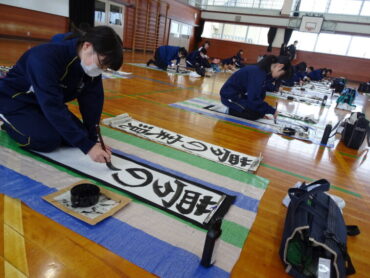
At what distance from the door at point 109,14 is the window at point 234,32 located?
24.1 feet

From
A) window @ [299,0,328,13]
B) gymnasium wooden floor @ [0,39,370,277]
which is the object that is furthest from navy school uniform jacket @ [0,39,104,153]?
window @ [299,0,328,13]

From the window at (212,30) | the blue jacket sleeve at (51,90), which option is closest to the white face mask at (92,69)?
Result: the blue jacket sleeve at (51,90)

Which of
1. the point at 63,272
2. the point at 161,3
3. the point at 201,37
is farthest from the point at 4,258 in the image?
the point at 201,37

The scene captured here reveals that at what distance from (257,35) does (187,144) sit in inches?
561

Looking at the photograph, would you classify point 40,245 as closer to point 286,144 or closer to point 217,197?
point 217,197

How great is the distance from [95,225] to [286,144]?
2159 mm

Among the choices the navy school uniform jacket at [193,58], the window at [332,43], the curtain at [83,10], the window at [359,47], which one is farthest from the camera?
the window at [332,43]

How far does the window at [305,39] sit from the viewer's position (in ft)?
44.2

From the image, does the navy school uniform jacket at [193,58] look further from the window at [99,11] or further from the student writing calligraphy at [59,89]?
the student writing calligraphy at [59,89]

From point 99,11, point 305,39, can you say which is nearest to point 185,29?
point 305,39

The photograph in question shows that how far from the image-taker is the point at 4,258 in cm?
92

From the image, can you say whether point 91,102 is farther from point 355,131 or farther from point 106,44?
point 355,131

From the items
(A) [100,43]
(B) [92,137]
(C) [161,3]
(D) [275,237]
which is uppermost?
(C) [161,3]

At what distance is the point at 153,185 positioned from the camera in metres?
1.49
